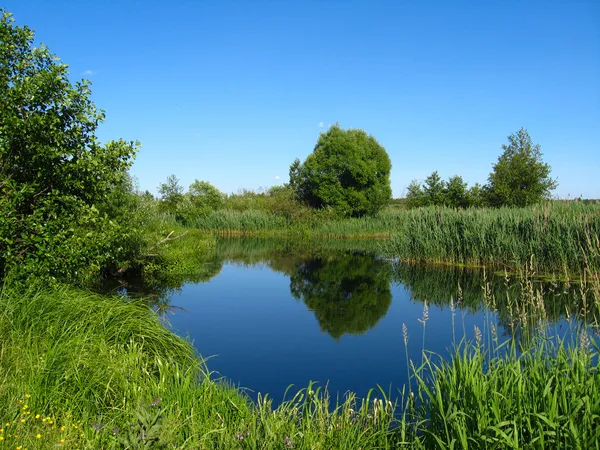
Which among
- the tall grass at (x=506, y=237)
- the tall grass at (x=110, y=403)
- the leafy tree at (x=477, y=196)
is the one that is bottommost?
the tall grass at (x=110, y=403)

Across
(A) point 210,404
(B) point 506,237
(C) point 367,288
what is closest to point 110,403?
(A) point 210,404

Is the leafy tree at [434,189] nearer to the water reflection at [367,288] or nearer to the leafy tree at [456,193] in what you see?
the leafy tree at [456,193]

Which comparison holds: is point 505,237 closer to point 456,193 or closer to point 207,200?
point 456,193

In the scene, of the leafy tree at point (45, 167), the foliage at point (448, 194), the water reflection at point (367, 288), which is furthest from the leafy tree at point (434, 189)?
the leafy tree at point (45, 167)

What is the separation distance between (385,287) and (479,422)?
43.1ft

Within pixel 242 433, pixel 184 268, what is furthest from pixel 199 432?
pixel 184 268

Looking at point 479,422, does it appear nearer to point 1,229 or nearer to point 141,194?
point 1,229

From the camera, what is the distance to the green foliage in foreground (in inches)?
148

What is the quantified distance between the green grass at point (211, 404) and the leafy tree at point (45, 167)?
1.09 metres

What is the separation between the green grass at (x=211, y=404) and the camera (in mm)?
3754

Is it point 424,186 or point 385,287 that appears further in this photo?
point 424,186

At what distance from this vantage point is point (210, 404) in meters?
5.07

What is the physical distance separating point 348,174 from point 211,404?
40.3m

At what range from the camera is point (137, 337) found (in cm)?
683
